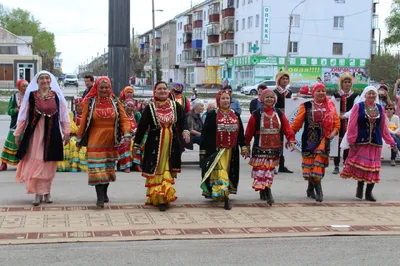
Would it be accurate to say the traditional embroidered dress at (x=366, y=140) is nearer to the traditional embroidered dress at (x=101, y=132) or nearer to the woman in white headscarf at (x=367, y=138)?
the woman in white headscarf at (x=367, y=138)

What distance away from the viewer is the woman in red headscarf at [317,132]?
9102 mm

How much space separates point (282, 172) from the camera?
12.4 meters

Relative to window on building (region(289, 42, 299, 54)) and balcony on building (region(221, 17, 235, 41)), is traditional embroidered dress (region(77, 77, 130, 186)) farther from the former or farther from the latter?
balcony on building (region(221, 17, 235, 41))

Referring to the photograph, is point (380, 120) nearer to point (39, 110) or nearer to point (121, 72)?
point (39, 110)

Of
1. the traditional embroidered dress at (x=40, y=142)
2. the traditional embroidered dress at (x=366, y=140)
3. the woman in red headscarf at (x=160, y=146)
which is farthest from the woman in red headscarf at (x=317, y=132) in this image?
the traditional embroidered dress at (x=40, y=142)

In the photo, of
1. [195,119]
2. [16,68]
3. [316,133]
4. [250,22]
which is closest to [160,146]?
[316,133]

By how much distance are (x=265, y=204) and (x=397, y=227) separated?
197 cm

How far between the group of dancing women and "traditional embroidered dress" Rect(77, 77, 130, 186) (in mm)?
13

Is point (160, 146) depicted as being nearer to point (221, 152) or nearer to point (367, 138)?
point (221, 152)

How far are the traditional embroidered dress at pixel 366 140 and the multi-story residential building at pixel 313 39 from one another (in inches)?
2056

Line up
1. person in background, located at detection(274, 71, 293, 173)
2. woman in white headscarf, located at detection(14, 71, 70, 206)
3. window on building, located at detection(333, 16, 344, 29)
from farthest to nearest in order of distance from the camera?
window on building, located at detection(333, 16, 344, 29) → person in background, located at detection(274, 71, 293, 173) → woman in white headscarf, located at detection(14, 71, 70, 206)

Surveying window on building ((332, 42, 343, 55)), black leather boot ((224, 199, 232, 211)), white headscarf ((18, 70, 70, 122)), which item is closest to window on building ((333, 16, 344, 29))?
window on building ((332, 42, 343, 55))

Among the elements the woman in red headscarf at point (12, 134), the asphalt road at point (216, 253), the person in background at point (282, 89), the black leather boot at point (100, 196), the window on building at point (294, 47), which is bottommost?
the asphalt road at point (216, 253)

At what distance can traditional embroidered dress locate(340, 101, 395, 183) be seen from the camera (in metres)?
9.26
